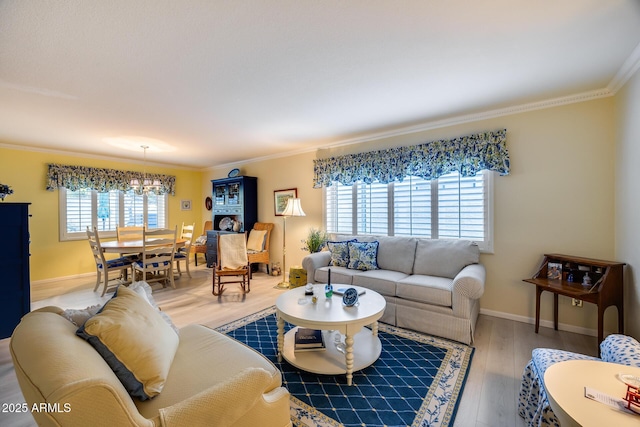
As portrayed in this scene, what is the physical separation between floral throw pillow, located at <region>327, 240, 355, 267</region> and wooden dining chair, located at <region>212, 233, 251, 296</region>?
140 cm

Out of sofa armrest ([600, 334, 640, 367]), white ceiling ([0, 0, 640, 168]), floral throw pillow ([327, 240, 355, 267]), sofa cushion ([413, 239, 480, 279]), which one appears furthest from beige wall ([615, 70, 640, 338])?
floral throw pillow ([327, 240, 355, 267])

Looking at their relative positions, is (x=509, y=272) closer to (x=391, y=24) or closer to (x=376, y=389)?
(x=376, y=389)

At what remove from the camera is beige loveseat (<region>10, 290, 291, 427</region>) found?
0.77 metres

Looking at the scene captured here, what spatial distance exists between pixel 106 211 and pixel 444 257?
6.36m

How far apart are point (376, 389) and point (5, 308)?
325 cm

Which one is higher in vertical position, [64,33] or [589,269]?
[64,33]

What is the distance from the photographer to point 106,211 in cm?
549

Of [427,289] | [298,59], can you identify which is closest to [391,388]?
[427,289]

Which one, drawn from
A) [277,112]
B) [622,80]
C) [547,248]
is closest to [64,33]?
[277,112]

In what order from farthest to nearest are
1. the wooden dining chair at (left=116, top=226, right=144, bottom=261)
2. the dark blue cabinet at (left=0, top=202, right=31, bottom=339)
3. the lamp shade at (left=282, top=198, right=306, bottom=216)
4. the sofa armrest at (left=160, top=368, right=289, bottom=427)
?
the wooden dining chair at (left=116, top=226, right=144, bottom=261), the lamp shade at (left=282, top=198, right=306, bottom=216), the dark blue cabinet at (left=0, top=202, right=31, bottom=339), the sofa armrest at (left=160, top=368, right=289, bottom=427)

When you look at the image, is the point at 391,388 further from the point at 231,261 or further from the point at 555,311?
the point at 231,261

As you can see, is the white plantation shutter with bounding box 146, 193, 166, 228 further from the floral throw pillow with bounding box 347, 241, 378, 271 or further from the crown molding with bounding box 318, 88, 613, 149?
the floral throw pillow with bounding box 347, 241, 378, 271

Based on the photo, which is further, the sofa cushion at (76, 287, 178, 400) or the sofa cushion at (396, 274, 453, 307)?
the sofa cushion at (396, 274, 453, 307)

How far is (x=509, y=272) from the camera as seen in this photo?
10.2 ft
